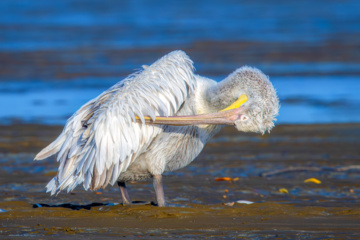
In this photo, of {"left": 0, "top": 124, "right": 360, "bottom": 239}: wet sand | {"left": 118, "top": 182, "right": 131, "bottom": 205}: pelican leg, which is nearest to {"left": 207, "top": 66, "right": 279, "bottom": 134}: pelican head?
{"left": 0, "top": 124, "right": 360, "bottom": 239}: wet sand

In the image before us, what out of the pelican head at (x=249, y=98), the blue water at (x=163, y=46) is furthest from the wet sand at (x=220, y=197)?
the blue water at (x=163, y=46)

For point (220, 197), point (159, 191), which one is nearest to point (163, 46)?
point (220, 197)

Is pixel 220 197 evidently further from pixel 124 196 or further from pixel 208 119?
pixel 208 119

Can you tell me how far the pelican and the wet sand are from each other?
286mm

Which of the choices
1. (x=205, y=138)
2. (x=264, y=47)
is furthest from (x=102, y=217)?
(x=264, y=47)

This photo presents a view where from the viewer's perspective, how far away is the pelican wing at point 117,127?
16.9 ft

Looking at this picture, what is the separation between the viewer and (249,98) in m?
5.40

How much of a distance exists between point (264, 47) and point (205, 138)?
1267cm

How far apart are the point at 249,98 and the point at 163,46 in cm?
1353

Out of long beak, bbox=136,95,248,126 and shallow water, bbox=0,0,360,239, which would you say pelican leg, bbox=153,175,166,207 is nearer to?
shallow water, bbox=0,0,360,239

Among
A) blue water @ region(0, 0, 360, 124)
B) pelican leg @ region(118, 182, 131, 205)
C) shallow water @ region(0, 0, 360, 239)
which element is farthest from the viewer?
blue water @ region(0, 0, 360, 124)

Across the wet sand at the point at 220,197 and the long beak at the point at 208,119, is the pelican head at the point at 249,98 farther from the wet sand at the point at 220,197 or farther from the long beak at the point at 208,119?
the wet sand at the point at 220,197

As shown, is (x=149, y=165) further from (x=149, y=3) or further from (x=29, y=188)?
(x=149, y=3)

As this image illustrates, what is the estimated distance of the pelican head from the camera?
5234 mm
